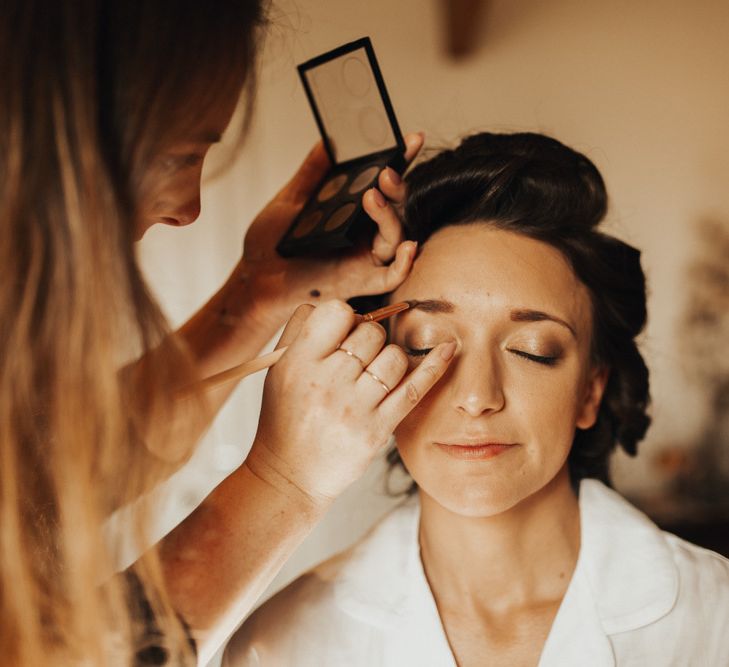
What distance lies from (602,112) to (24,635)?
1.05m

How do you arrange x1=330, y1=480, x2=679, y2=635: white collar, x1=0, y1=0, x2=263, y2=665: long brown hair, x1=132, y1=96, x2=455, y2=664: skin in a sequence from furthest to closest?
x1=330, y1=480, x2=679, y2=635: white collar
x1=132, y1=96, x2=455, y2=664: skin
x1=0, y1=0, x2=263, y2=665: long brown hair

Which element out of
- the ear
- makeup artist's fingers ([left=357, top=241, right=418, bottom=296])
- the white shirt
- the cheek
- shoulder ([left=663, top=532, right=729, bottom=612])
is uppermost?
makeup artist's fingers ([left=357, top=241, right=418, bottom=296])

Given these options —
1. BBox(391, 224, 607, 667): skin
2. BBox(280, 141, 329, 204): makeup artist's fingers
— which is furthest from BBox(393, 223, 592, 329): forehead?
BBox(280, 141, 329, 204): makeup artist's fingers

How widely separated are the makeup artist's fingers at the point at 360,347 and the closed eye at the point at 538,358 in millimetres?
221

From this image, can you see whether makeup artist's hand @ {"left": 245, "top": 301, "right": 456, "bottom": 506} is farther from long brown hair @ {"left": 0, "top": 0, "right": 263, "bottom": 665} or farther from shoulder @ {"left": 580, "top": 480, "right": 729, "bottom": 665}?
A: shoulder @ {"left": 580, "top": 480, "right": 729, "bottom": 665}

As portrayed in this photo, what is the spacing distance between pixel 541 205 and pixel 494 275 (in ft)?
Result: 0.46

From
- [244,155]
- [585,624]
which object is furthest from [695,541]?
[244,155]

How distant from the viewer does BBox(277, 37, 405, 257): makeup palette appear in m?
1.02

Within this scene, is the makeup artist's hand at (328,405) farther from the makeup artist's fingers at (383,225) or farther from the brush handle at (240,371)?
the makeup artist's fingers at (383,225)

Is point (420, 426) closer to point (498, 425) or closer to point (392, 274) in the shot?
point (498, 425)

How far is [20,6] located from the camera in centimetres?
66

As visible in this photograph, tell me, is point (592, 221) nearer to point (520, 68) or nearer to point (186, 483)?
point (520, 68)

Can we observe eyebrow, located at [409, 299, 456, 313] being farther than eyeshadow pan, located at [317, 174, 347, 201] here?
No

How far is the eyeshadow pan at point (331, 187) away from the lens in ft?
3.69
